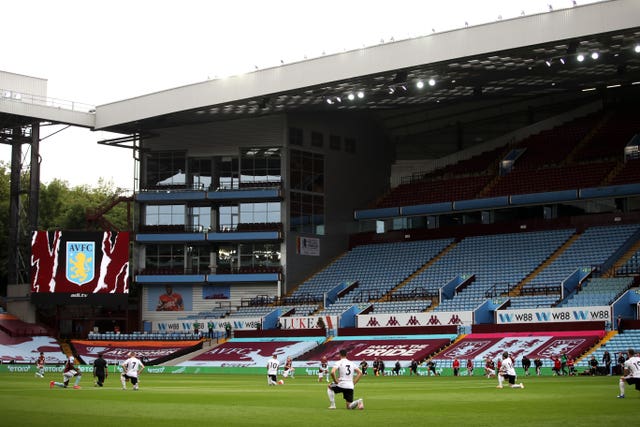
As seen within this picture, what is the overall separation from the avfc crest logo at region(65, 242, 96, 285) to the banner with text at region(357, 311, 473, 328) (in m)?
21.8

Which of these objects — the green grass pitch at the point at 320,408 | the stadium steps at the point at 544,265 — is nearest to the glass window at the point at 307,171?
the stadium steps at the point at 544,265

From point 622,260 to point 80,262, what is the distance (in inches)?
1541

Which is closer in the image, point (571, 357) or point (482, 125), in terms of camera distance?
point (571, 357)

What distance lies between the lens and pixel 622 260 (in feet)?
206

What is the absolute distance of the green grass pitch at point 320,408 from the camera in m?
21.1


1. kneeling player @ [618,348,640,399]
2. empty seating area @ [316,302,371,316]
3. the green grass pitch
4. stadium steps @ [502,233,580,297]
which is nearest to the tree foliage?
empty seating area @ [316,302,371,316]

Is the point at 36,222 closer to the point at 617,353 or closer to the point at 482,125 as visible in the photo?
the point at 482,125

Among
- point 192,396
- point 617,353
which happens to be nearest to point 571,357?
point 617,353

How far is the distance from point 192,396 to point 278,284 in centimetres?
4529

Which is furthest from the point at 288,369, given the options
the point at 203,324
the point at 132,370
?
the point at 203,324

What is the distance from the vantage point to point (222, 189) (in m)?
78.6

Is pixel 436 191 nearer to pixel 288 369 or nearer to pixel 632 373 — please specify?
pixel 288 369

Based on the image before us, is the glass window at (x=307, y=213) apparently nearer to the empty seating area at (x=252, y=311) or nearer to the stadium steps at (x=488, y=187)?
the empty seating area at (x=252, y=311)

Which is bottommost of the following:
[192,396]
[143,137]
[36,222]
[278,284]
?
[192,396]
